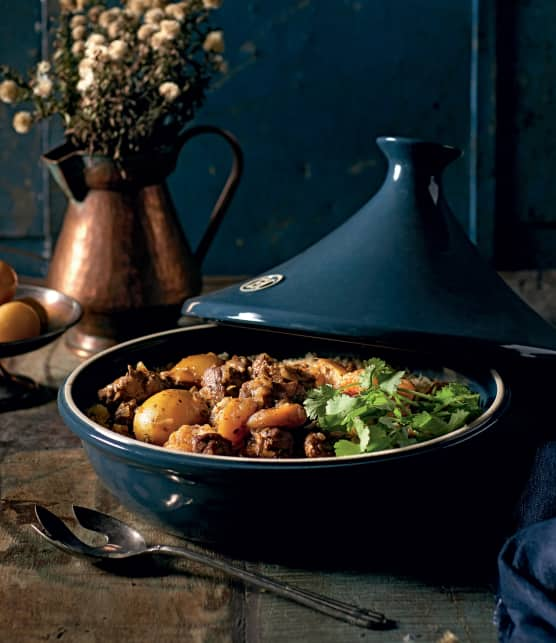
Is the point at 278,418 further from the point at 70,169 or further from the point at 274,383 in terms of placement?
the point at 70,169

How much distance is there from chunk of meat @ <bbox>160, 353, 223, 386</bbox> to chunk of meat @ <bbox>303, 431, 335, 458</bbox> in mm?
251

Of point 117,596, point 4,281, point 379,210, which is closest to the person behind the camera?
point 117,596

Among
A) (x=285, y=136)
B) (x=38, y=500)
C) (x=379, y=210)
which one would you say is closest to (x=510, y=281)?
(x=285, y=136)

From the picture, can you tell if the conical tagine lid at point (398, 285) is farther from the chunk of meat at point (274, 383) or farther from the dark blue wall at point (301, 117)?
the dark blue wall at point (301, 117)

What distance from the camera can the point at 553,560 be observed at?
775 mm

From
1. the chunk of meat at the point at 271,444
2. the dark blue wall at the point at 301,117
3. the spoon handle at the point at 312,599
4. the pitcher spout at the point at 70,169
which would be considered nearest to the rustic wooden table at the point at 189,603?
the spoon handle at the point at 312,599

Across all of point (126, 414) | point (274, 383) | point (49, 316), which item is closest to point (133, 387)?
point (126, 414)

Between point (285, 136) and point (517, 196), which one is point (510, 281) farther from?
point (285, 136)

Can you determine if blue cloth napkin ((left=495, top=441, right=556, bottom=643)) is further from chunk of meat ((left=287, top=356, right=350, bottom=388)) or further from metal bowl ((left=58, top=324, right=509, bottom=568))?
chunk of meat ((left=287, top=356, right=350, bottom=388))

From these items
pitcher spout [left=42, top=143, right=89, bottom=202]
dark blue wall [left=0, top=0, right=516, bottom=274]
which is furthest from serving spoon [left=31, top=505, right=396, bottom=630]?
dark blue wall [left=0, top=0, right=516, bottom=274]

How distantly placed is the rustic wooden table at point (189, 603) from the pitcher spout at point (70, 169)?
71cm

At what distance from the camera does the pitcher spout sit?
1.57 metres

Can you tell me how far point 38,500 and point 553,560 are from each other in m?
0.59

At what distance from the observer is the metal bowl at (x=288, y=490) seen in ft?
2.78
